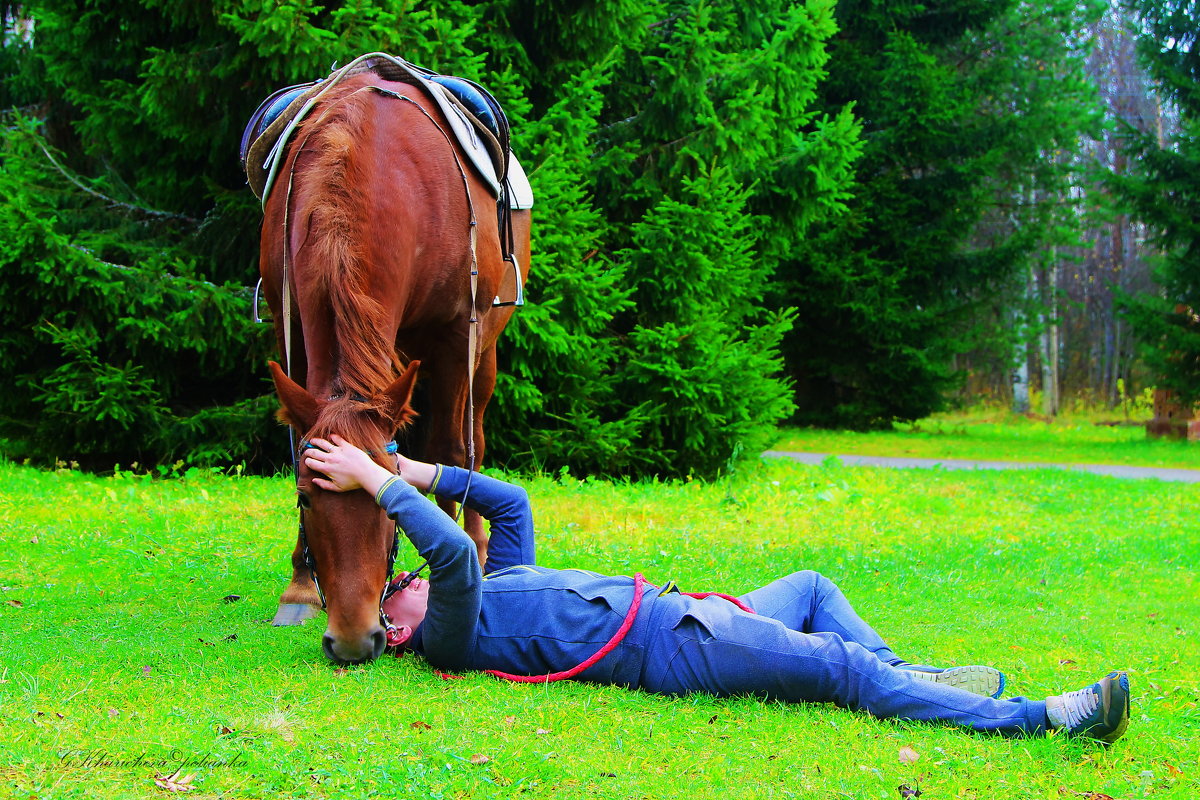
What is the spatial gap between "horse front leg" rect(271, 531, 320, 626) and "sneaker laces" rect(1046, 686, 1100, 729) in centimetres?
286

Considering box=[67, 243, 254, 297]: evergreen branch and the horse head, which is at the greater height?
box=[67, 243, 254, 297]: evergreen branch

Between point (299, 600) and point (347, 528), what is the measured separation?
1.52 m

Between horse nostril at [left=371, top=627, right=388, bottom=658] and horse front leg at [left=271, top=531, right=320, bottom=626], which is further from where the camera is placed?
horse front leg at [left=271, top=531, right=320, bottom=626]

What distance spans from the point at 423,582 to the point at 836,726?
58.5 inches

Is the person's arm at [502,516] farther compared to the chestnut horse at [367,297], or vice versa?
the person's arm at [502,516]

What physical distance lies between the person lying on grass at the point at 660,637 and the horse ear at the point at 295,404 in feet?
0.61

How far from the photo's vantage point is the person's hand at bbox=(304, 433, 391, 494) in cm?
287

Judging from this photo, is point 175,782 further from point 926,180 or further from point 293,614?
point 926,180

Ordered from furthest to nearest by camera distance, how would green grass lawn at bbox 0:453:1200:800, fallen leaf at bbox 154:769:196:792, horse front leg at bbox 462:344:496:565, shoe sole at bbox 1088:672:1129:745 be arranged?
horse front leg at bbox 462:344:496:565
shoe sole at bbox 1088:672:1129:745
green grass lawn at bbox 0:453:1200:800
fallen leaf at bbox 154:769:196:792

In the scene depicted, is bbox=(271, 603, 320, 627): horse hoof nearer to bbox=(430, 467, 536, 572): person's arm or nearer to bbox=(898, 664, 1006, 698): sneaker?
bbox=(430, 467, 536, 572): person's arm

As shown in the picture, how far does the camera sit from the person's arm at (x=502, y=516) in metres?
3.64

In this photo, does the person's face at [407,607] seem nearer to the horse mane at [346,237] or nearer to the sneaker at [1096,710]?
the horse mane at [346,237]

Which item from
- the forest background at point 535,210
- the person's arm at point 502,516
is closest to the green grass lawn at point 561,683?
the person's arm at point 502,516

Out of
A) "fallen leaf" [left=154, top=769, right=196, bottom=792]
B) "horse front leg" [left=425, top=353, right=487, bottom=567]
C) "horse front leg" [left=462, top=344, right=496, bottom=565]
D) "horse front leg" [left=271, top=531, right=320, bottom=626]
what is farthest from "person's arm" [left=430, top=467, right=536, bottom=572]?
"horse front leg" [left=462, top=344, right=496, bottom=565]
